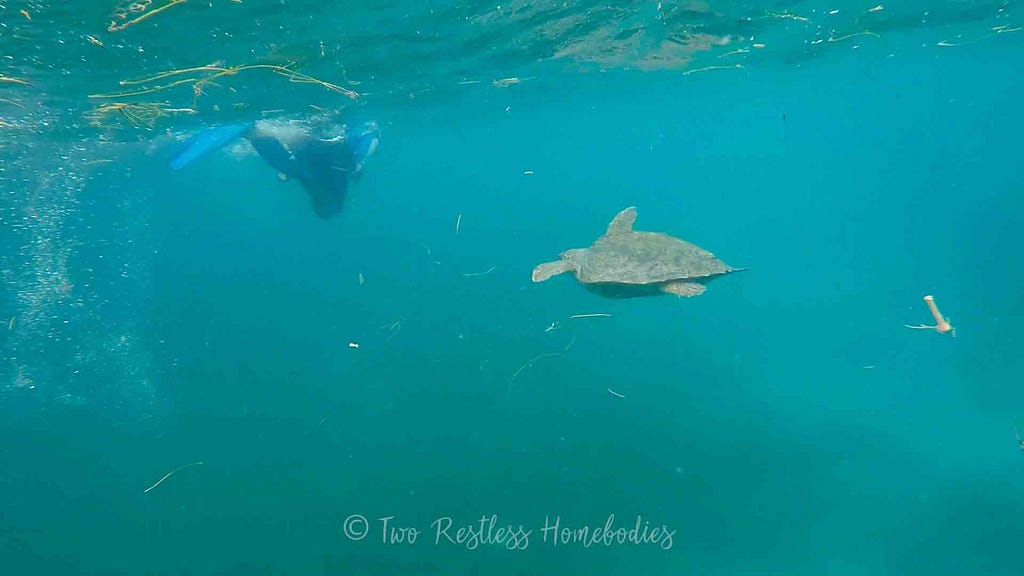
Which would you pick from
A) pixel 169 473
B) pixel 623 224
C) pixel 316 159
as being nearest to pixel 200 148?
pixel 316 159

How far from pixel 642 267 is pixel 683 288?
2.41 ft

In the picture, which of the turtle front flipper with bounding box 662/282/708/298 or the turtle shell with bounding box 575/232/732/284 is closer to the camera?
the turtle shell with bounding box 575/232/732/284

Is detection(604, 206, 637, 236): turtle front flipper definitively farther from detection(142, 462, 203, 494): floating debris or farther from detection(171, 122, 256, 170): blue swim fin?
detection(142, 462, 203, 494): floating debris

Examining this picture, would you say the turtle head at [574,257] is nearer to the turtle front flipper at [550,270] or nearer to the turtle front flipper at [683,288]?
the turtle front flipper at [550,270]

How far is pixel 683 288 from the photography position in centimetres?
740

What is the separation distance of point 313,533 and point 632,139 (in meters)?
47.1

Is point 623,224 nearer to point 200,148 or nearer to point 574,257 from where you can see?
point 574,257

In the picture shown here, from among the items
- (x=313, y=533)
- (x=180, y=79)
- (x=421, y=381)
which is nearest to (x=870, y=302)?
(x=421, y=381)

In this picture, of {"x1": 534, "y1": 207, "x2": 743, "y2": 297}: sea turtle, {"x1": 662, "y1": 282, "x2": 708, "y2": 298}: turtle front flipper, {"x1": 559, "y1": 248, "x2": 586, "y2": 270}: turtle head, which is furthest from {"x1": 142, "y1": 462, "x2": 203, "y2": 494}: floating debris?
{"x1": 662, "y1": 282, "x2": 708, "y2": 298}: turtle front flipper

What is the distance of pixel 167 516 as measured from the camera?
12.1m

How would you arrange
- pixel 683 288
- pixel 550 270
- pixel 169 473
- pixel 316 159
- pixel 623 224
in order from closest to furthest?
pixel 683 288
pixel 550 270
pixel 623 224
pixel 316 159
pixel 169 473

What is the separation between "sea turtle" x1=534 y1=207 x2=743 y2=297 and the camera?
279 inches

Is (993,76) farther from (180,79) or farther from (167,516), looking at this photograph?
(167,516)

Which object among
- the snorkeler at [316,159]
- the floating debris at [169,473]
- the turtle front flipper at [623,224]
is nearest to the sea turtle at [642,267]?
the turtle front flipper at [623,224]
